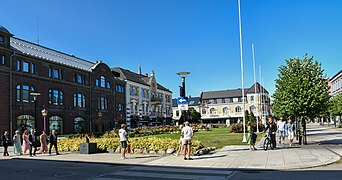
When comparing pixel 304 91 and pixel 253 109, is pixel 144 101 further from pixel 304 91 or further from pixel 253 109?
pixel 304 91

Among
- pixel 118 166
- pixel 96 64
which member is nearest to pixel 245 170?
pixel 118 166

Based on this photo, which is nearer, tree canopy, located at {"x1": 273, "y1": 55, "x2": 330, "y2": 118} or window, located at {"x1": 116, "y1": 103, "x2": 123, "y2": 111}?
tree canopy, located at {"x1": 273, "y1": 55, "x2": 330, "y2": 118}

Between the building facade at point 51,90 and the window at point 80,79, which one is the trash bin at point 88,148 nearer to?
the building facade at point 51,90

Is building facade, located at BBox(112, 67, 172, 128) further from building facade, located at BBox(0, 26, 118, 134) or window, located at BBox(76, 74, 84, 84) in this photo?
window, located at BBox(76, 74, 84, 84)

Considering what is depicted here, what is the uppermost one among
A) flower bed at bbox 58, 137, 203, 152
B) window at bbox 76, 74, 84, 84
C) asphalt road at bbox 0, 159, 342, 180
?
window at bbox 76, 74, 84, 84

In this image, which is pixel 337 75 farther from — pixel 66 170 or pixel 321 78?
pixel 66 170

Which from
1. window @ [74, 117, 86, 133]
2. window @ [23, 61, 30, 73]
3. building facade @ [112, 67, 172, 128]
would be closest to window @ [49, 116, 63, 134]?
window @ [74, 117, 86, 133]

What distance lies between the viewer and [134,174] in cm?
1177

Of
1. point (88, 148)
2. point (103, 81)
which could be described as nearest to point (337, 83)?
point (103, 81)

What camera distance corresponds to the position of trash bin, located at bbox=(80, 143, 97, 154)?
19.4 metres

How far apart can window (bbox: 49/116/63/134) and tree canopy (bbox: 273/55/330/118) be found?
3037 cm

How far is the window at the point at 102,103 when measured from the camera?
5386cm

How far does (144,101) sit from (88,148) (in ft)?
167

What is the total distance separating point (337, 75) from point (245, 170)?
74073 mm
